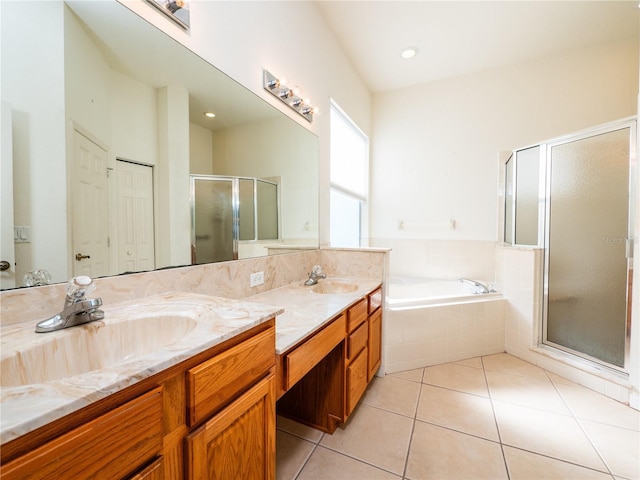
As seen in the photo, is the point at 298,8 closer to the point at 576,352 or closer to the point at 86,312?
the point at 86,312

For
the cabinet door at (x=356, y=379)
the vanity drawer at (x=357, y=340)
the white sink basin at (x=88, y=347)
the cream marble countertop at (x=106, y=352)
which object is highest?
the cream marble countertop at (x=106, y=352)

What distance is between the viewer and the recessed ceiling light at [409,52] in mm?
2754

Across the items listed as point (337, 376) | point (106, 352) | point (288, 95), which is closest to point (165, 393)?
point (106, 352)

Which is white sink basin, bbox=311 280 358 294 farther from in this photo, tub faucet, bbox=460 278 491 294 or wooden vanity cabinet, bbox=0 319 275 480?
tub faucet, bbox=460 278 491 294

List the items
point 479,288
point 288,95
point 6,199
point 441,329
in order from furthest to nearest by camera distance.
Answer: point 479,288 < point 441,329 < point 288,95 < point 6,199

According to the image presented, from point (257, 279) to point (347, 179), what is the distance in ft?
6.21

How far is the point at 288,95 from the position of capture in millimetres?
1828

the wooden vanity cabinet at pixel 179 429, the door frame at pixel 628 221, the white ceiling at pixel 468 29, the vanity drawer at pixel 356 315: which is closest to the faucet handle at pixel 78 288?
Answer: the wooden vanity cabinet at pixel 179 429

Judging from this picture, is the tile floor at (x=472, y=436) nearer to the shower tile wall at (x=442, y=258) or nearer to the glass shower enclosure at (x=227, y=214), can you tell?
the glass shower enclosure at (x=227, y=214)

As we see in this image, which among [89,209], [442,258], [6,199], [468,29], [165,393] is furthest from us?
[442,258]

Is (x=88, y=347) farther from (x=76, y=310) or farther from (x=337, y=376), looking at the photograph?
(x=337, y=376)

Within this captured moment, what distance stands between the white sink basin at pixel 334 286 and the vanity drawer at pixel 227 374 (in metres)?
1.00

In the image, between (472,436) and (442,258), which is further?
(442,258)

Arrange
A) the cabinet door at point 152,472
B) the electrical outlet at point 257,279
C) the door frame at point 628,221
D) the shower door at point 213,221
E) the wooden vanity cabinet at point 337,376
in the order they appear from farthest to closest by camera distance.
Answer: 1. the door frame at point 628,221
2. the electrical outlet at point 257,279
3. the wooden vanity cabinet at point 337,376
4. the shower door at point 213,221
5. the cabinet door at point 152,472
